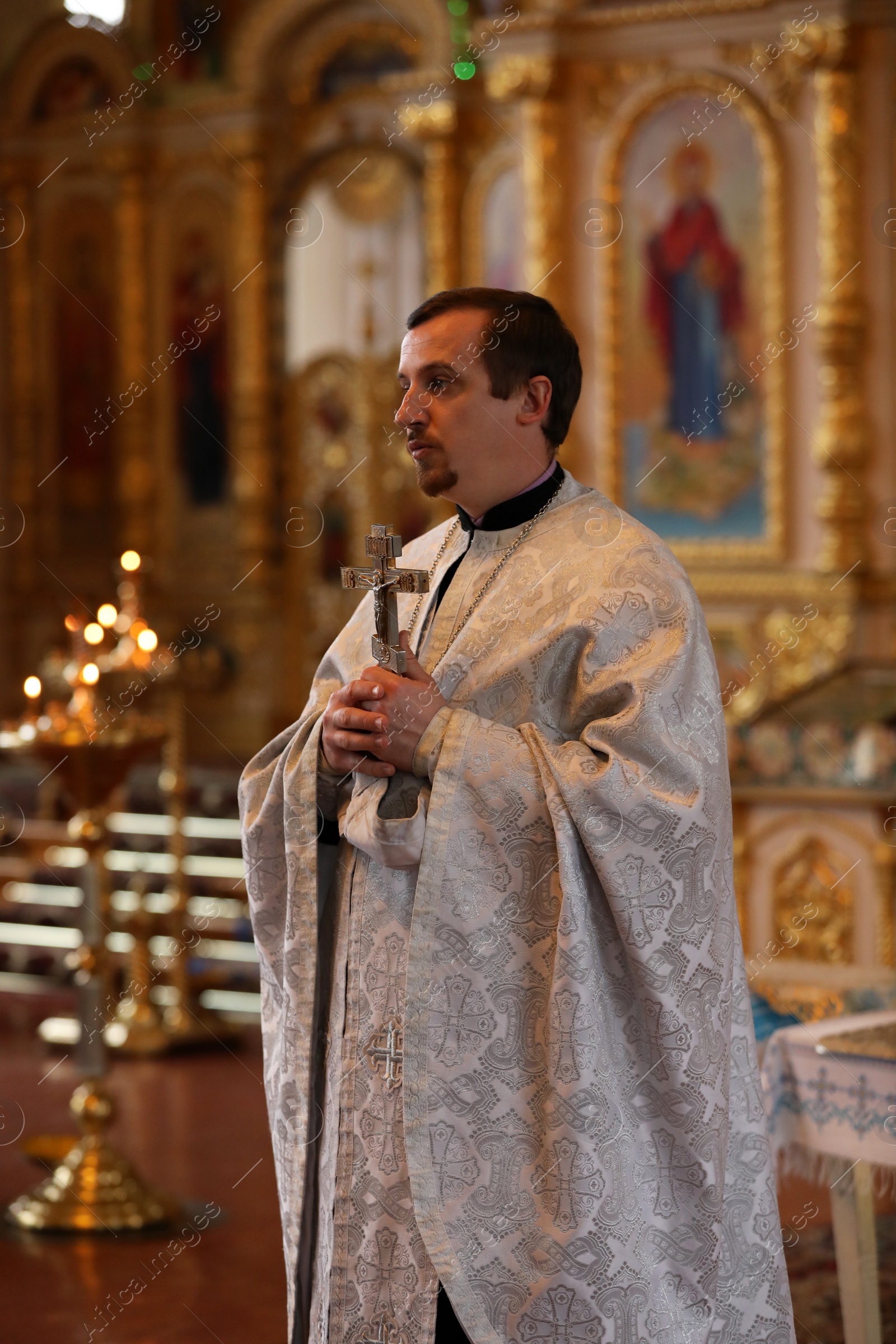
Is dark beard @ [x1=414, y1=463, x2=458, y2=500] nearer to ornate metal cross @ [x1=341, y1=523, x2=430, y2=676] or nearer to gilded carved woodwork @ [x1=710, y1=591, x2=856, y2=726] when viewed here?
ornate metal cross @ [x1=341, y1=523, x2=430, y2=676]

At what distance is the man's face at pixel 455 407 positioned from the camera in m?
2.22

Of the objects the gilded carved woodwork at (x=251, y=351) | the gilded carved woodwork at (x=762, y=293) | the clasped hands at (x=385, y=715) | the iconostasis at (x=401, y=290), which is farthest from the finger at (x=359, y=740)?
the gilded carved woodwork at (x=251, y=351)

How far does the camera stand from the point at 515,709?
89.5 inches

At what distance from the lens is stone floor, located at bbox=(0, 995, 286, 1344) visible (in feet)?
12.5

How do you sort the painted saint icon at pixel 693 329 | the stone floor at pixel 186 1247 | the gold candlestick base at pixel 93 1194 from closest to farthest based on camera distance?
the stone floor at pixel 186 1247 < the gold candlestick base at pixel 93 1194 < the painted saint icon at pixel 693 329

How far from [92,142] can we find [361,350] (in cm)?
229

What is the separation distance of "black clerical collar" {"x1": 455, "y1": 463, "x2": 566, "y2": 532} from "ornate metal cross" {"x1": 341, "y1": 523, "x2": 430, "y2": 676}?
208 millimetres

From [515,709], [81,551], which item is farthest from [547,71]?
[515,709]

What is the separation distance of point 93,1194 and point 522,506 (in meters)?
2.84

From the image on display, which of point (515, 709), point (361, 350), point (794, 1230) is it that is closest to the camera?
point (515, 709)

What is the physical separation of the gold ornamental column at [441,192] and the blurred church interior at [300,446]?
0.08 feet

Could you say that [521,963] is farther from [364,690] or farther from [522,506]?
[522,506]

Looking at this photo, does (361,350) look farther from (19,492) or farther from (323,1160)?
(323,1160)

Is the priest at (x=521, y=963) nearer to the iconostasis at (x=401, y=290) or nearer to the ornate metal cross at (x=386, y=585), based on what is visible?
the ornate metal cross at (x=386, y=585)
